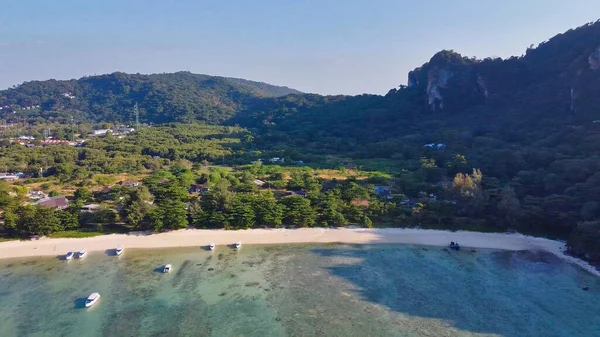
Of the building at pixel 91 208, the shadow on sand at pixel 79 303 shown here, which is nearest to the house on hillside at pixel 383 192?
the building at pixel 91 208

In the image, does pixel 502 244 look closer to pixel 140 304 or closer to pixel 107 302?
pixel 140 304

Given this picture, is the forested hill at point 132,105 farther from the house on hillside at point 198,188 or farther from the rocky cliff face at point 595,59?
the rocky cliff face at point 595,59

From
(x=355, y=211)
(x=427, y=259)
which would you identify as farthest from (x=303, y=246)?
(x=427, y=259)

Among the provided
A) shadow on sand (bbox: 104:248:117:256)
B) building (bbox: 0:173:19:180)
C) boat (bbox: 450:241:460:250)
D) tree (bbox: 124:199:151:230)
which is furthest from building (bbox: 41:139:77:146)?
boat (bbox: 450:241:460:250)

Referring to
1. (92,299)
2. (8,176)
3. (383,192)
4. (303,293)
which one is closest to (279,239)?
(303,293)

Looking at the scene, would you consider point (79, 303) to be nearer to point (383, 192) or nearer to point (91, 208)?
point (91, 208)
